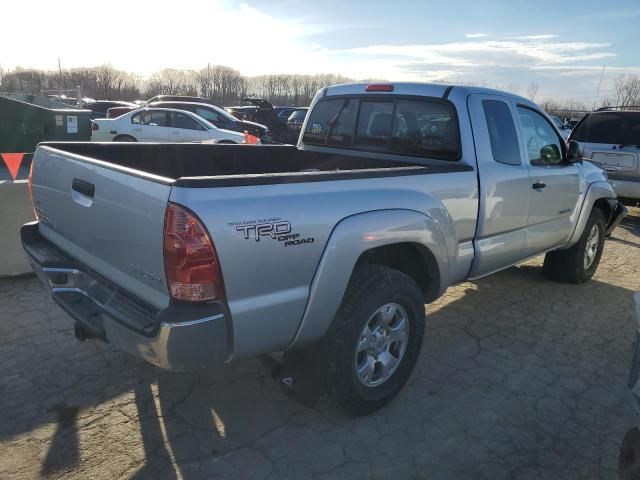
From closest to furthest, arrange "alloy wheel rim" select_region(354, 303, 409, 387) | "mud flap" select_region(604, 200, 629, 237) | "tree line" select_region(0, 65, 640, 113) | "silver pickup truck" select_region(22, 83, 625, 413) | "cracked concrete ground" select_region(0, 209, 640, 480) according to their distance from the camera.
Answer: "silver pickup truck" select_region(22, 83, 625, 413), "cracked concrete ground" select_region(0, 209, 640, 480), "alloy wheel rim" select_region(354, 303, 409, 387), "mud flap" select_region(604, 200, 629, 237), "tree line" select_region(0, 65, 640, 113)

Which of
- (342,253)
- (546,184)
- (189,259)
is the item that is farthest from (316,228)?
(546,184)

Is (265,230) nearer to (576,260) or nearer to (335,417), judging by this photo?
(335,417)

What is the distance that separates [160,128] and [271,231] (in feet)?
42.3

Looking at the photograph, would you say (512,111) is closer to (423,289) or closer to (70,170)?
(423,289)

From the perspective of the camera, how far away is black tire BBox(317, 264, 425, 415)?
110 inches

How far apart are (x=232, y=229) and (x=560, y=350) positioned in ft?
10.6

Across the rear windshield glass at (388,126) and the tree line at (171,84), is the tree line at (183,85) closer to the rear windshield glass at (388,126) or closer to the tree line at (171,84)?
the tree line at (171,84)

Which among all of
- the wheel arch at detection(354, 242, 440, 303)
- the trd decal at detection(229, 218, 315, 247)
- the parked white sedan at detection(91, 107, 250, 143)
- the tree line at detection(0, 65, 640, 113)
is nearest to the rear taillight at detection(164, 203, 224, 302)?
the trd decal at detection(229, 218, 315, 247)

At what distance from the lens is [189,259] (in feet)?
7.01

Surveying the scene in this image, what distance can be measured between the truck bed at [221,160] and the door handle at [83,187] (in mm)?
344

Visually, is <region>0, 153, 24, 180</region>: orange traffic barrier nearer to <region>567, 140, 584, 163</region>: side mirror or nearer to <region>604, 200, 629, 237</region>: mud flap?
<region>567, 140, 584, 163</region>: side mirror

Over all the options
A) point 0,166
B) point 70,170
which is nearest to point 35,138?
point 0,166

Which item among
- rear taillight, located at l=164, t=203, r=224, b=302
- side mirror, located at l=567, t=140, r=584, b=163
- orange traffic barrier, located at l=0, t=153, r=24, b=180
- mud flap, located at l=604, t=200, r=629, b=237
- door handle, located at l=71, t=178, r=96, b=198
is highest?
side mirror, located at l=567, t=140, r=584, b=163

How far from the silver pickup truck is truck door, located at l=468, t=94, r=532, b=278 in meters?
0.02
